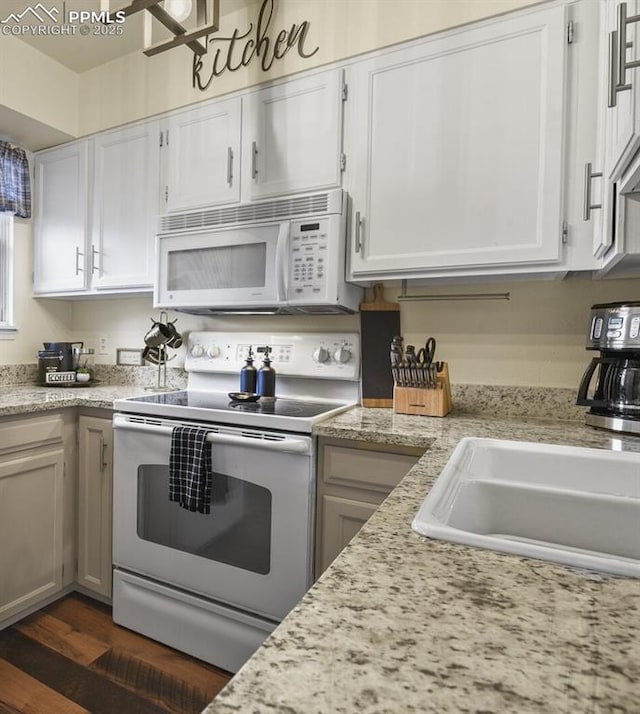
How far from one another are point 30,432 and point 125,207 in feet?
3.78

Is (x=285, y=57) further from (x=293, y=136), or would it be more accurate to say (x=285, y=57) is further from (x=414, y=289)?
(x=414, y=289)

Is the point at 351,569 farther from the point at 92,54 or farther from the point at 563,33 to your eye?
the point at 92,54

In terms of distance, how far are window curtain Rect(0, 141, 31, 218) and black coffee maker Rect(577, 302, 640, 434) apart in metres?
2.77

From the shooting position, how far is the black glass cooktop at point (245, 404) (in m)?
1.64

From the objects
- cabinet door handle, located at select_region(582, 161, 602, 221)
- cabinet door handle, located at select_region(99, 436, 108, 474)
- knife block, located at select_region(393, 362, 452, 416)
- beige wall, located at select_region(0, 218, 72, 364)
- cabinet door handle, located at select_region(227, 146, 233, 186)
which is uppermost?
cabinet door handle, located at select_region(227, 146, 233, 186)

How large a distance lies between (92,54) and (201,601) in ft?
8.50

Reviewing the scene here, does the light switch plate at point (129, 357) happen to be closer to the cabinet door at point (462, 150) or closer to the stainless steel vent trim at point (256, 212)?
the stainless steel vent trim at point (256, 212)

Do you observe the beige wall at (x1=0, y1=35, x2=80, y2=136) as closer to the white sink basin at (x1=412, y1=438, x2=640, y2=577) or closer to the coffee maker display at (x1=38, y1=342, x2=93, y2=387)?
the coffee maker display at (x1=38, y1=342, x2=93, y2=387)

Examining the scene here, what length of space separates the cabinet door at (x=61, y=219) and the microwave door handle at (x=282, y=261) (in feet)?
4.05

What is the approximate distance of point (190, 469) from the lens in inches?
62.3

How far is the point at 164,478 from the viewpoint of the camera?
67.1 inches

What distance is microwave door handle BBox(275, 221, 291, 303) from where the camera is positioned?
5.70ft

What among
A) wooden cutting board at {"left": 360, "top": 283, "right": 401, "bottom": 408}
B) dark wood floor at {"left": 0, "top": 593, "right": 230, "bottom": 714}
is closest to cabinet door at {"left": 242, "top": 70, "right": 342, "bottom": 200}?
wooden cutting board at {"left": 360, "top": 283, "right": 401, "bottom": 408}

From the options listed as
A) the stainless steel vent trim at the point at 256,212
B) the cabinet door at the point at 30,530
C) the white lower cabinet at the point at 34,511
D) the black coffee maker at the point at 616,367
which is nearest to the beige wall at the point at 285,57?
the stainless steel vent trim at the point at 256,212
